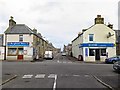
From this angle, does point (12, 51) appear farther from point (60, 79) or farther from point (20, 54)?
point (60, 79)

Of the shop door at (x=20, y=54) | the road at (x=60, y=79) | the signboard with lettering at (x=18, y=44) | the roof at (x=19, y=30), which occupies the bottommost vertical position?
Result: the road at (x=60, y=79)

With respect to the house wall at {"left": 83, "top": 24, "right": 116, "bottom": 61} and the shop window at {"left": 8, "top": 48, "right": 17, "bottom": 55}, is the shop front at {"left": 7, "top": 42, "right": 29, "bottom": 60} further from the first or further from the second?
the house wall at {"left": 83, "top": 24, "right": 116, "bottom": 61}

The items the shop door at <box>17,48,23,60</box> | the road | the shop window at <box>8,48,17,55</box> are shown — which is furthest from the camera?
the shop window at <box>8,48,17,55</box>

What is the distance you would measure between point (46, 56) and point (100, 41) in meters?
16.0

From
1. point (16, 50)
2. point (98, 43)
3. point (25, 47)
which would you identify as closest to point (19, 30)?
point (25, 47)

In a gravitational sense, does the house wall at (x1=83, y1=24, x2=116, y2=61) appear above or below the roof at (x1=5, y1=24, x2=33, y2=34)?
below

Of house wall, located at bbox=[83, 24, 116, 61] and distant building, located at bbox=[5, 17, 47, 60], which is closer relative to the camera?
house wall, located at bbox=[83, 24, 116, 61]

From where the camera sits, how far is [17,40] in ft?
163

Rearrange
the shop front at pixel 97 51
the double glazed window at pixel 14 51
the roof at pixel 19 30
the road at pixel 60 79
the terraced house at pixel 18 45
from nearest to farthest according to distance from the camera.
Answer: the road at pixel 60 79 → the shop front at pixel 97 51 → the terraced house at pixel 18 45 → the double glazed window at pixel 14 51 → the roof at pixel 19 30

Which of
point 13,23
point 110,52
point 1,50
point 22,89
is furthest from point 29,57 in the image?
point 22,89

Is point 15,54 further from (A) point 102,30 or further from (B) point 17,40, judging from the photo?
(A) point 102,30

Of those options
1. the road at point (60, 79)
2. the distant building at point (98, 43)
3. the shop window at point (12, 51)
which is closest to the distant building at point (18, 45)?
the shop window at point (12, 51)

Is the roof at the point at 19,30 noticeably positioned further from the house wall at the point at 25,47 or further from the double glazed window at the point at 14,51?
the double glazed window at the point at 14,51

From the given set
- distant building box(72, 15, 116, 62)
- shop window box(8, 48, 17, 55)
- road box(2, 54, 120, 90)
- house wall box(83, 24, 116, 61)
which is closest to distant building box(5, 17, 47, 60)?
shop window box(8, 48, 17, 55)
